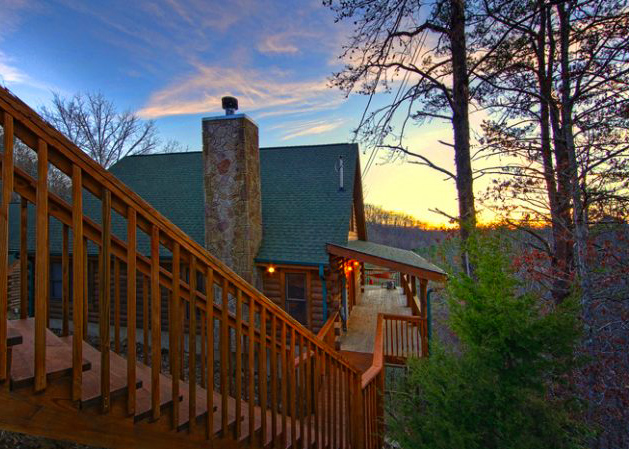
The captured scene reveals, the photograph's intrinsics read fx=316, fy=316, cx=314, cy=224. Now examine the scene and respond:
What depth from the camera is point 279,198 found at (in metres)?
11.1

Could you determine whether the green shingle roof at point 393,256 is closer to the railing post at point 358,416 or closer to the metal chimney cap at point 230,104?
the railing post at point 358,416

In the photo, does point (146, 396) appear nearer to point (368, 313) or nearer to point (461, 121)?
point (461, 121)

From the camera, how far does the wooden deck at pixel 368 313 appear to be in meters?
8.26

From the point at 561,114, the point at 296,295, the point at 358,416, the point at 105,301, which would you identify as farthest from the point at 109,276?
the point at 296,295

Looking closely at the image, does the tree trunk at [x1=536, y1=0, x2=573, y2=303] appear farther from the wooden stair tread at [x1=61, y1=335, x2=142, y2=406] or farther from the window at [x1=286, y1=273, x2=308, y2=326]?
the wooden stair tread at [x1=61, y1=335, x2=142, y2=406]

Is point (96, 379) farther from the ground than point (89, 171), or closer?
closer

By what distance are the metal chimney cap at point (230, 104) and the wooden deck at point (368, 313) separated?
6.76 metres

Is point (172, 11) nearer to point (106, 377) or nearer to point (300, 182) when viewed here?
point (300, 182)

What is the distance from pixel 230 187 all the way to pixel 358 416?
6.27m

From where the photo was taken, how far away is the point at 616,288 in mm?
5570

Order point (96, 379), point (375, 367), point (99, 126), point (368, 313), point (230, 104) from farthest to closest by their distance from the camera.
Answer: point (99, 126) < point (368, 313) < point (230, 104) < point (375, 367) < point (96, 379)

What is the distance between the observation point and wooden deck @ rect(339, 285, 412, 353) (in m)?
8.26

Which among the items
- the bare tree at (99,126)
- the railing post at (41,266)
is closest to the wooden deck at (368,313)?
the railing post at (41,266)

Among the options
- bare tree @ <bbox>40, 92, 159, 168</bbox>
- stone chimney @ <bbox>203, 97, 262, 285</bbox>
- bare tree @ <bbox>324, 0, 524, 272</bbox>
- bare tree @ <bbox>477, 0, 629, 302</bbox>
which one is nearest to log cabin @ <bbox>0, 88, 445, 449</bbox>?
stone chimney @ <bbox>203, 97, 262, 285</bbox>
